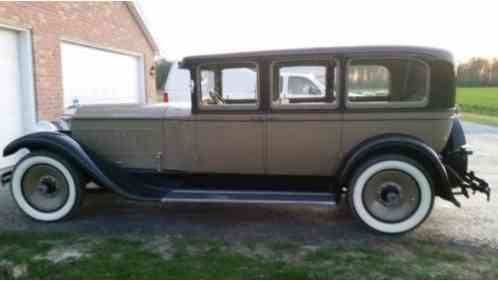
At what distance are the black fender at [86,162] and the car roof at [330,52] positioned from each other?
4.53 feet

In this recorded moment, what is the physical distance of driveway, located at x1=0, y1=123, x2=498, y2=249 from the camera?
3.54 m

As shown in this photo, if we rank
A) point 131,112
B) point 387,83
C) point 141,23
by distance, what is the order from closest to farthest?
point 387,83
point 131,112
point 141,23

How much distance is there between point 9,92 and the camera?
609cm

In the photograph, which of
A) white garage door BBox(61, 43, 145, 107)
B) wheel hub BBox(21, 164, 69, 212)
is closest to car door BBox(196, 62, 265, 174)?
wheel hub BBox(21, 164, 69, 212)

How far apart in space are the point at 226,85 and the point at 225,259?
1.92m

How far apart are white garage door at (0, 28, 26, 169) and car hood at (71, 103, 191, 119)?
8.50ft

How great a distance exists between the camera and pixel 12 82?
6160 mm

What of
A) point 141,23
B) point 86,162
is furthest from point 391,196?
point 141,23

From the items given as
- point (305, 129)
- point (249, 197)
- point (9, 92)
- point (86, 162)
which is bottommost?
point (249, 197)

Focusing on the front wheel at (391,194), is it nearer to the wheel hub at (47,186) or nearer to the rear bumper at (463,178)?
the rear bumper at (463,178)

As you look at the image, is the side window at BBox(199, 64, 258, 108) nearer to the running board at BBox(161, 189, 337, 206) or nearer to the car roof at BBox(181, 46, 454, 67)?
the car roof at BBox(181, 46, 454, 67)

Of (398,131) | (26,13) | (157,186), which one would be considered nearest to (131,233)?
(157,186)

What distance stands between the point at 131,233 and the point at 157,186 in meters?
0.63

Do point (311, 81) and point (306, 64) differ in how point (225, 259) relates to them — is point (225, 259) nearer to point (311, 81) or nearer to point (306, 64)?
point (306, 64)
